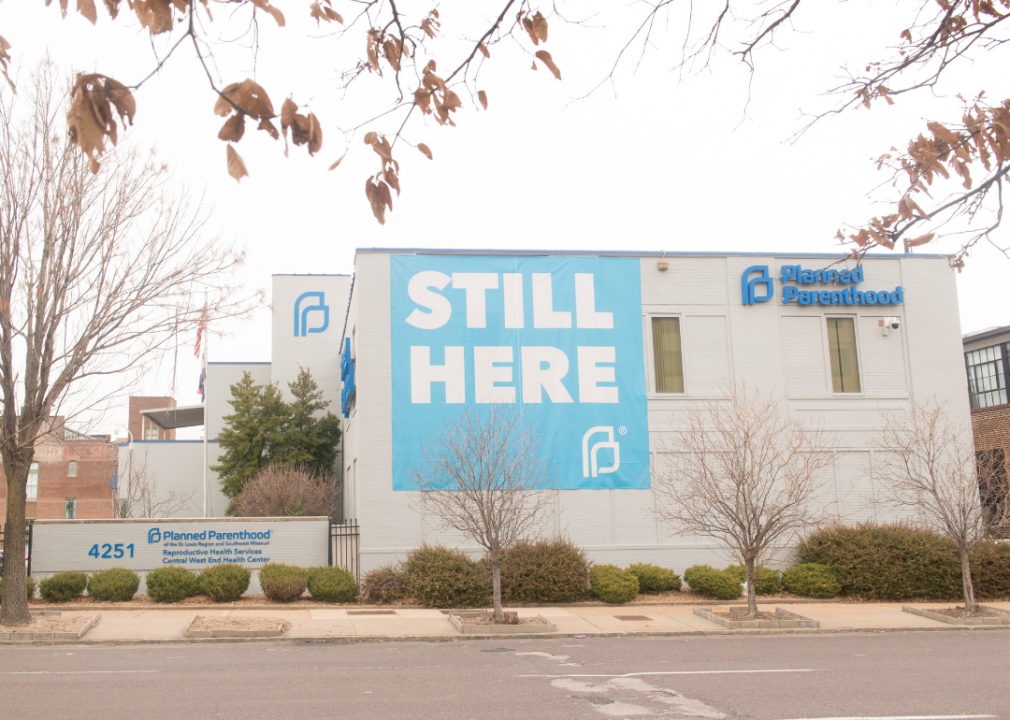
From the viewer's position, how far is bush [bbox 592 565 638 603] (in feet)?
66.6

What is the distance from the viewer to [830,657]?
535 inches

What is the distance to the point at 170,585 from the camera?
19.5 meters

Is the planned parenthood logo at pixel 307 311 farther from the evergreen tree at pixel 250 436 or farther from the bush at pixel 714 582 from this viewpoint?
the bush at pixel 714 582

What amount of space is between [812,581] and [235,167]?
66.9ft

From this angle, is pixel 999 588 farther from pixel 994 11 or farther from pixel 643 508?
pixel 994 11

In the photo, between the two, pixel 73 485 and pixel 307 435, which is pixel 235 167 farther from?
pixel 73 485

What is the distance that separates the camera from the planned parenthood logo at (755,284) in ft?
80.6

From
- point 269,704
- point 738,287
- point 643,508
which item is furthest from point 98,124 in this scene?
point 738,287

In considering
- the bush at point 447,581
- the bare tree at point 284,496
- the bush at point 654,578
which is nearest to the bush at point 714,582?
the bush at point 654,578

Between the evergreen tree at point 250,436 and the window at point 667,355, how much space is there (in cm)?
1910

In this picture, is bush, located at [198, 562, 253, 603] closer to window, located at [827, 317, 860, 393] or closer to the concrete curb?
the concrete curb

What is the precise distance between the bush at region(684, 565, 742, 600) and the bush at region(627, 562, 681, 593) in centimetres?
39

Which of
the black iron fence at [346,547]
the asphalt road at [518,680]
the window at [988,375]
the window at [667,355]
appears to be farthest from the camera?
the window at [988,375]

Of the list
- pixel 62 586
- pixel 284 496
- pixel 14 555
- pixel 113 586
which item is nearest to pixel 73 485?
pixel 284 496
